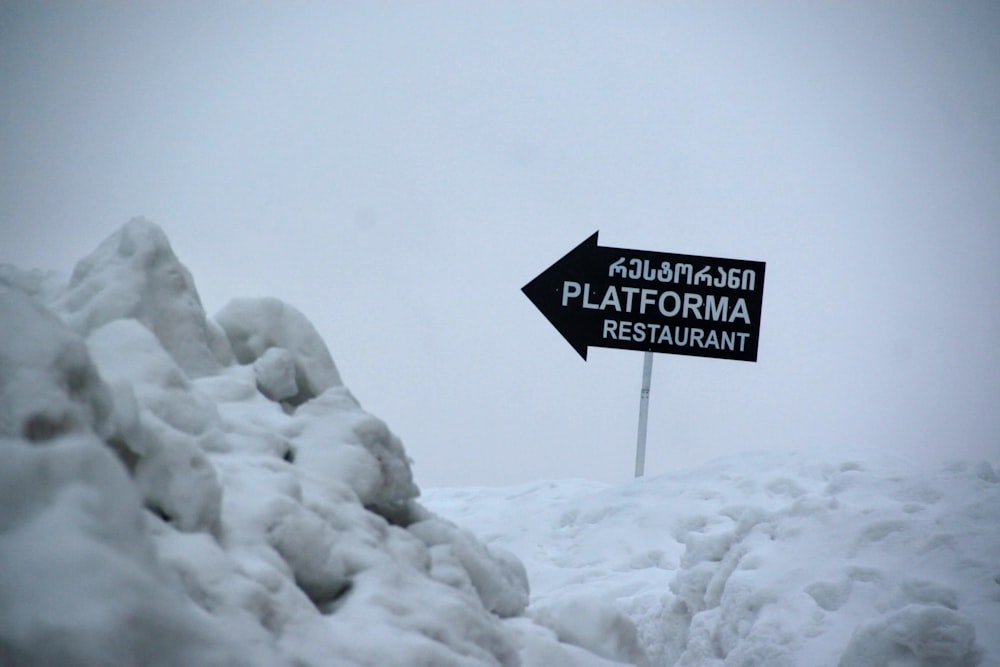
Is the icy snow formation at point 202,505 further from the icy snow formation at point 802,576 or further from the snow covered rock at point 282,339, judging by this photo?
the icy snow formation at point 802,576

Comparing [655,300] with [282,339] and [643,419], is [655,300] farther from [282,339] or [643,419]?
[282,339]

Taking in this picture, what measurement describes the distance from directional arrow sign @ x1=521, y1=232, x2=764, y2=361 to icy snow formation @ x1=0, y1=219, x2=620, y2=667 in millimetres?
5467

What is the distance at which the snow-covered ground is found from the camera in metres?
1.82

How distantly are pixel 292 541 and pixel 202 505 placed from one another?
31 centimetres

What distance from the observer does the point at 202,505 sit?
8.04 ft

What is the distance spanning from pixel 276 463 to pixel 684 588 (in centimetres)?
294

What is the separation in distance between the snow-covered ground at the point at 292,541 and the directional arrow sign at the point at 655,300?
3124 millimetres

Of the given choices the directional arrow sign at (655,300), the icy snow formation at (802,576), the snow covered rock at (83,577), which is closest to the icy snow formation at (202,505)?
the snow covered rock at (83,577)

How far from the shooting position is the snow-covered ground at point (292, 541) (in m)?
1.82

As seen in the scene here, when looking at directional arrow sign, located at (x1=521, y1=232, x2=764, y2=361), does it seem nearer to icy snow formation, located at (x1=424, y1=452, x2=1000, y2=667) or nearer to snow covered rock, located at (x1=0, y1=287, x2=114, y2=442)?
icy snow formation, located at (x1=424, y1=452, x2=1000, y2=667)

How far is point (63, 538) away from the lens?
5.75 feet

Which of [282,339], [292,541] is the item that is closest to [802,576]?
[282,339]

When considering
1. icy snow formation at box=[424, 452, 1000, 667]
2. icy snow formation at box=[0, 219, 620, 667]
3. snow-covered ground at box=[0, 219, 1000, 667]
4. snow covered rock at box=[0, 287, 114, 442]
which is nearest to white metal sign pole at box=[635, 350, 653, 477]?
icy snow formation at box=[424, 452, 1000, 667]

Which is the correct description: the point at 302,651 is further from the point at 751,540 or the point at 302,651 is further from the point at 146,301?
the point at 751,540
